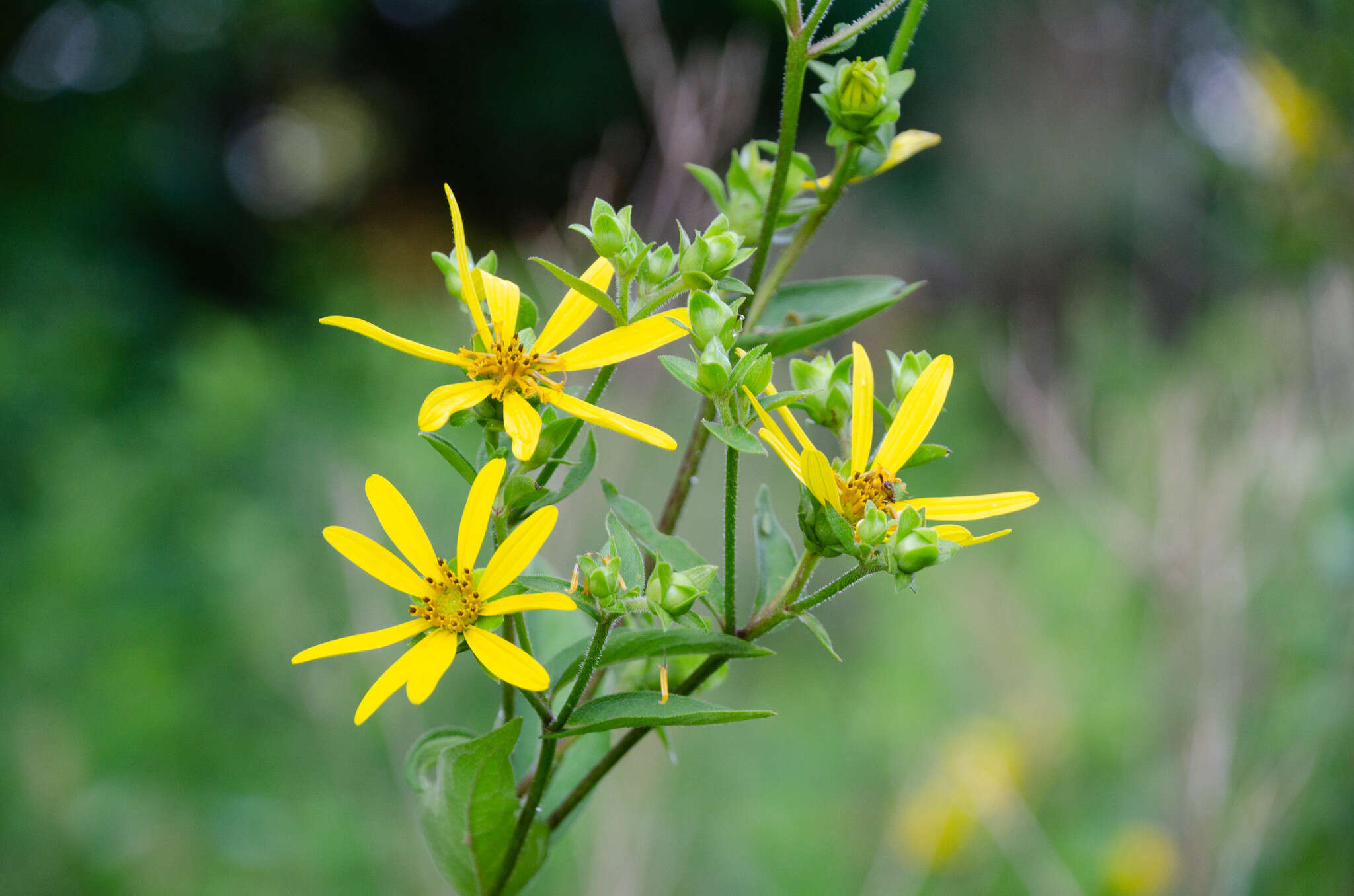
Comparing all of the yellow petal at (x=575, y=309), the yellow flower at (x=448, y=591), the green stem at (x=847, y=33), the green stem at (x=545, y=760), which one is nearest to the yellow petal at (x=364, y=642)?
the yellow flower at (x=448, y=591)

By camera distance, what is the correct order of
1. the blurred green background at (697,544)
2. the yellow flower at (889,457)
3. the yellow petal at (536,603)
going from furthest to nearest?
the blurred green background at (697,544)
the yellow flower at (889,457)
the yellow petal at (536,603)

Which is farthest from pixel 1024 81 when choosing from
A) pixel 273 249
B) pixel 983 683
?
pixel 983 683

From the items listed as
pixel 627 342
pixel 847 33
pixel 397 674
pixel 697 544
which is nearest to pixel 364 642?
pixel 397 674

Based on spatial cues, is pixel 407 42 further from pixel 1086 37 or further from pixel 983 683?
pixel 983 683

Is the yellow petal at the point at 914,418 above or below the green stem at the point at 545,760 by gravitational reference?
above

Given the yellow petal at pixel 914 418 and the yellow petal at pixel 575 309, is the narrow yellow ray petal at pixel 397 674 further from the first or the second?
the yellow petal at pixel 914 418

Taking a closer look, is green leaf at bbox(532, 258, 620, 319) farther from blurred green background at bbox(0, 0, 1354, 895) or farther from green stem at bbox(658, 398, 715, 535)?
blurred green background at bbox(0, 0, 1354, 895)

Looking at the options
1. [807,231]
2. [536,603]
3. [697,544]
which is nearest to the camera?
[536,603]

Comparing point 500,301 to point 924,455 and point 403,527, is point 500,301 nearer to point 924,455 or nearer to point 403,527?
point 403,527
